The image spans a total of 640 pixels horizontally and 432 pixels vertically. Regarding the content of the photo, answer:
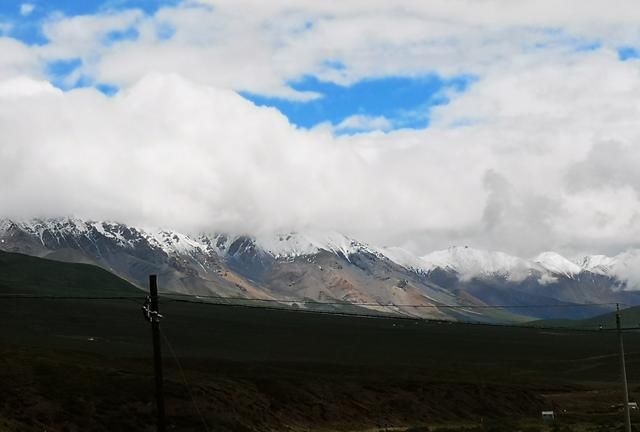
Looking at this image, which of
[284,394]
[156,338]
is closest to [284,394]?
[284,394]

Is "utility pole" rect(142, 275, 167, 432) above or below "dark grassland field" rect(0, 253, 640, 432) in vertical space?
above

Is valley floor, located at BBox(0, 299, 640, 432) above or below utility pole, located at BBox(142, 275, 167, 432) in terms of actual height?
below

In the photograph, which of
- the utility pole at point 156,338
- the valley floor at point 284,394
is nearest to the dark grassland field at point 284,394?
the valley floor at point 284,394

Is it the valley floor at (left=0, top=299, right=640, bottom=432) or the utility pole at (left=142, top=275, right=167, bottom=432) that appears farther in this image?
the valley floor at (left=0, top=299, right=640, bottom=432)

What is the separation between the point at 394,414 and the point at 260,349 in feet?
254

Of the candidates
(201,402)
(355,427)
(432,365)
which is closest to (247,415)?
(201,402)

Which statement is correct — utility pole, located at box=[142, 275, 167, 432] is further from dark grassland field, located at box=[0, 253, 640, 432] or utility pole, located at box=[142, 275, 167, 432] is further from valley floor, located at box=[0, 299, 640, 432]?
valley floor, located at box=[0, 299, 640, 432]

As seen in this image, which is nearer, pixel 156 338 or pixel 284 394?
pixel 156 338

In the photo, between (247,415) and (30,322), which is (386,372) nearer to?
(247,415)

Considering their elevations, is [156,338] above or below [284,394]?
above

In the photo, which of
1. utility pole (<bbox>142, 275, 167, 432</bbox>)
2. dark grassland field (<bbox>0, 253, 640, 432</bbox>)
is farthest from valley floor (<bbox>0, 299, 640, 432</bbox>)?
utility pole (<bbox>142, 275, 167, 432</bbox>)

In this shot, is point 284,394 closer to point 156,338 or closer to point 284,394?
point 284,394

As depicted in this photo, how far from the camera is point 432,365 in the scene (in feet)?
499

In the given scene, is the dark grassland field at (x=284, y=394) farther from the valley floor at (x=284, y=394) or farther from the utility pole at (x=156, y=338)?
the utility pole at (x=156, y=338)
